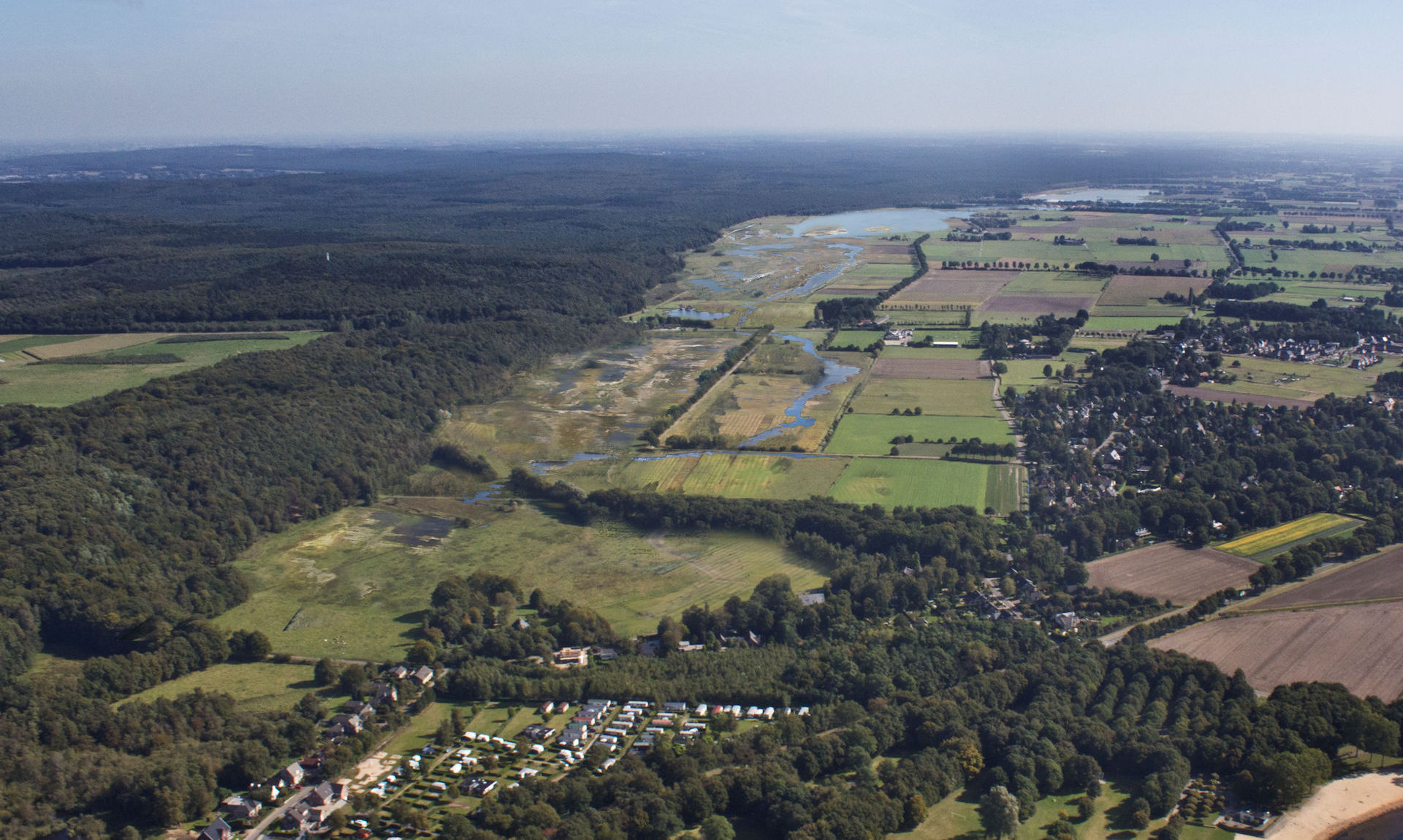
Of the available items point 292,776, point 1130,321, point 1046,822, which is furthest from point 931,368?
point 292,776

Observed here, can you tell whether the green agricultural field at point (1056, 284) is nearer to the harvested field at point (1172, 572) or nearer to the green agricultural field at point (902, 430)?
the green agricultural field at point (902, 430)

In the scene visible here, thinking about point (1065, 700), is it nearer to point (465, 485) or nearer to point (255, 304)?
point (465, 485)

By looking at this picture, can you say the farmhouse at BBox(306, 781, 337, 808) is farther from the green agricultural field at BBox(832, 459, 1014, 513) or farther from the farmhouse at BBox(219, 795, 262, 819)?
the green agricultural field at BBox(832, 459, 1014, 513)

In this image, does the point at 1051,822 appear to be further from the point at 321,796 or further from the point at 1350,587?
the point at 1350,587

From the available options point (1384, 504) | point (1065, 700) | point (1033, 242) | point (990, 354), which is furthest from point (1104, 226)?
point (1065, 700)

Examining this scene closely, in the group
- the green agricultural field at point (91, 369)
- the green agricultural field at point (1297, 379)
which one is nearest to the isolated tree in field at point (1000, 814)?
the green agricultural field at point (1297, 379)
